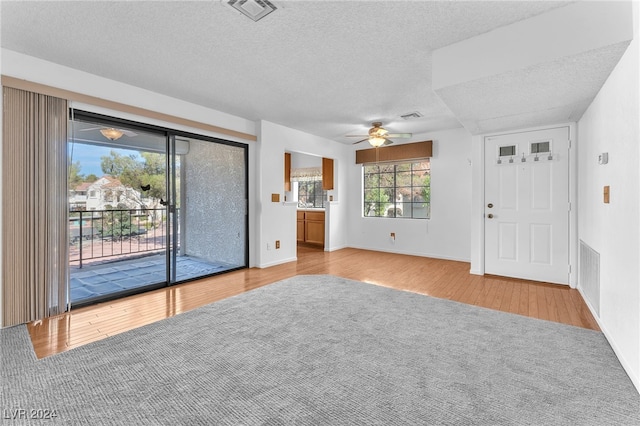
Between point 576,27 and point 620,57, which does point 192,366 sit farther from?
point 620,57

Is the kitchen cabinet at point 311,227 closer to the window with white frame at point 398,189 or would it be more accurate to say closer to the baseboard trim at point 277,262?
the window with white frame at point 398,189

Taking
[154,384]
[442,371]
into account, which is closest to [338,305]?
[442,371]

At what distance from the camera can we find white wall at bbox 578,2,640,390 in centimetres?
190

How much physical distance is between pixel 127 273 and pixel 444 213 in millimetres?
5551

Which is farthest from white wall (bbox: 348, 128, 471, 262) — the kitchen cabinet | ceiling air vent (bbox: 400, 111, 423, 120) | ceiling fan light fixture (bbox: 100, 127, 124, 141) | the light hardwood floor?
ceiling fan light fixture (bbox: 100, 127, 124, 141)

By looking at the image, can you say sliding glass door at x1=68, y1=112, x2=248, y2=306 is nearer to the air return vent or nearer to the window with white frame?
the window with white frame

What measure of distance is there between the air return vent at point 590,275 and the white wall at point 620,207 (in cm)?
15

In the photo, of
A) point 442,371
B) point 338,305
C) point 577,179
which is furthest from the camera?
point 577,179

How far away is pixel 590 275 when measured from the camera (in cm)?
315

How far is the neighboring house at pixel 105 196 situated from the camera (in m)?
3.57

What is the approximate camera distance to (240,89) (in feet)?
11.9

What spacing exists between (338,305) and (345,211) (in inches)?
168

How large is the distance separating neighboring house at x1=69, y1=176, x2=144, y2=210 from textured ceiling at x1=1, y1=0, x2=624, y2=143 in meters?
1.35

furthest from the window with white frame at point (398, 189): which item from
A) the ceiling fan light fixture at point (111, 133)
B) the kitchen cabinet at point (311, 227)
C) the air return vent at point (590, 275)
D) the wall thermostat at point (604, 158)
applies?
the ceiling fan light fixture at point (111, 133)
